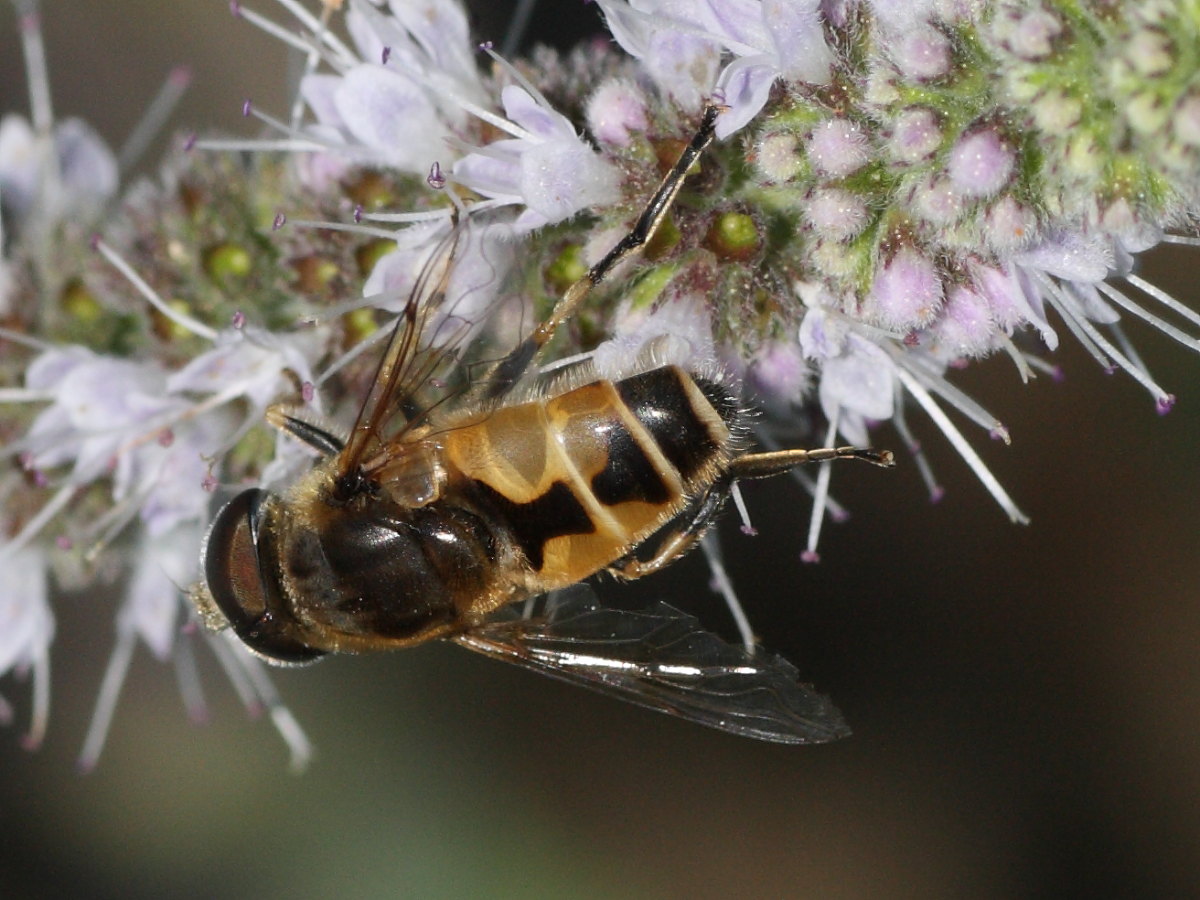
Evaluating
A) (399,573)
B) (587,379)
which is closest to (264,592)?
(399,573)

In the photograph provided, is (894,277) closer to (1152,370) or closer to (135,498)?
(135,498)

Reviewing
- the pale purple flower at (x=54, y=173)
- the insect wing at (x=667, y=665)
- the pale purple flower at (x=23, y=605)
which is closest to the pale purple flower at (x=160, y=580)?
the pale purple flower at (x=23, y=605)

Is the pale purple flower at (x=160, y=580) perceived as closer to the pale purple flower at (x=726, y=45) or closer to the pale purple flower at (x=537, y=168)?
the pale purple flower at (x=537, y=168)

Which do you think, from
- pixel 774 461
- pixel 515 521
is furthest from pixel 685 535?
pixel 515 521

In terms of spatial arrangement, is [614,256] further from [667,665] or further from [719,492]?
[667,665]

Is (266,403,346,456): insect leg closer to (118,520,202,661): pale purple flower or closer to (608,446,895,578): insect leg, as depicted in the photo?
(608,446,895,578): insect leg

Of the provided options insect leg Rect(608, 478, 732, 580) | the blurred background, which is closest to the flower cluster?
insect leg Rect(608, 478, 732, 580)
